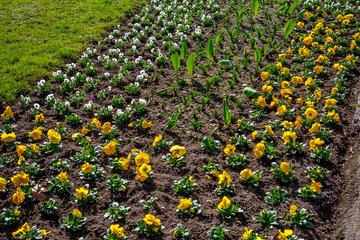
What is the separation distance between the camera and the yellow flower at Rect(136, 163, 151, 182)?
15.5ft

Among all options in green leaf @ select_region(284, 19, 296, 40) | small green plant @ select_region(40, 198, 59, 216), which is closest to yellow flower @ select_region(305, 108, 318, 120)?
green leaf @ select_region(284, 19, 296, 40)

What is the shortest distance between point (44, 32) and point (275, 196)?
559cm

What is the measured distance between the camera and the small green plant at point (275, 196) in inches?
182

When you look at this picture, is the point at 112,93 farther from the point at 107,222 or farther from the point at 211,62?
the point at 107,222

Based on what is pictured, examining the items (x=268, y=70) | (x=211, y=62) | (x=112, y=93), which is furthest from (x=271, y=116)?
(x=112, y=93)

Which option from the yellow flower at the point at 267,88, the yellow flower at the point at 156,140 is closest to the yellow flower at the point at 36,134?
the yellow flower at the point at 156,140

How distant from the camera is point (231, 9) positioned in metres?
9.19

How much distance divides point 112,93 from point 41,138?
1.32 m

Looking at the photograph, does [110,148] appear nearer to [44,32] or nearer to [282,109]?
[282,109]

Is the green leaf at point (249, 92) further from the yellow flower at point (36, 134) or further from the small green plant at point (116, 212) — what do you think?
the yellow flower at point (36, 134)

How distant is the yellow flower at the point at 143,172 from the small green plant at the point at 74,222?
2.41 ft

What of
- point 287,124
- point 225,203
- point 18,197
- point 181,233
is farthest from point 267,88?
point 18,197

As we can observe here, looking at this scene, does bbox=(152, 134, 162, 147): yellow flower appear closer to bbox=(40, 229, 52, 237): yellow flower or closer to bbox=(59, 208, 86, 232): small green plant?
bbox=(59, 208, 86, 232): small green plant

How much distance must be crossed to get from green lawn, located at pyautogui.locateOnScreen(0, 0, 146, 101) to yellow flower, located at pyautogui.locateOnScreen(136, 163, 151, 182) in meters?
2.62
